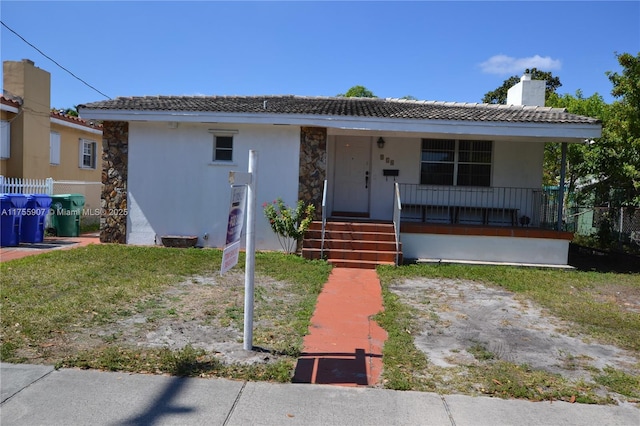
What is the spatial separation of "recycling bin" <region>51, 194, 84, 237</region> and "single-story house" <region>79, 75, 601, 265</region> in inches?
91.5

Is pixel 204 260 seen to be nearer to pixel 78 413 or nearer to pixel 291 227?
pixel 291 227

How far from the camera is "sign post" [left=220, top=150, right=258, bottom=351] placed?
4.59m

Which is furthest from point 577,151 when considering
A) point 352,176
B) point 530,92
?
point 352,176

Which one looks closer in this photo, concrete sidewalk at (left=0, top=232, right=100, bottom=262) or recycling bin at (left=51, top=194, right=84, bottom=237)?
concrete sidewalk at (left=0, top=232, right=100, bottom=262)

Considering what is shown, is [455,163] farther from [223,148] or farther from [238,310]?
[238,310]

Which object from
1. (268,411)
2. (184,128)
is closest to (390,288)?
(268,411)

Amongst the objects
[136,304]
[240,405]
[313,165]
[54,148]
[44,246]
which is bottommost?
[240,405]

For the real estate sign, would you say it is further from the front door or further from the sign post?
the front door

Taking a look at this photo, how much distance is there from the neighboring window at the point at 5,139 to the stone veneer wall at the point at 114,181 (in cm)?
553

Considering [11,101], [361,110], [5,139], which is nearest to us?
[361,110]

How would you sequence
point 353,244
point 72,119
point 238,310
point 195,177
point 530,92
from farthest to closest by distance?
point 72,119 → point 530,92 → point 195,177 → point 353,244 → point 238,310

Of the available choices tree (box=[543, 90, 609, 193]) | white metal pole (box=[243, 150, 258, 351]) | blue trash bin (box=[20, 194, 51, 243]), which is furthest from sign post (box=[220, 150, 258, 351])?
tree (box=[543, 90, 609, 193])

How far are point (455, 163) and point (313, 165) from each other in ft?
13.8

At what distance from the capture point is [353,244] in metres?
10.8
